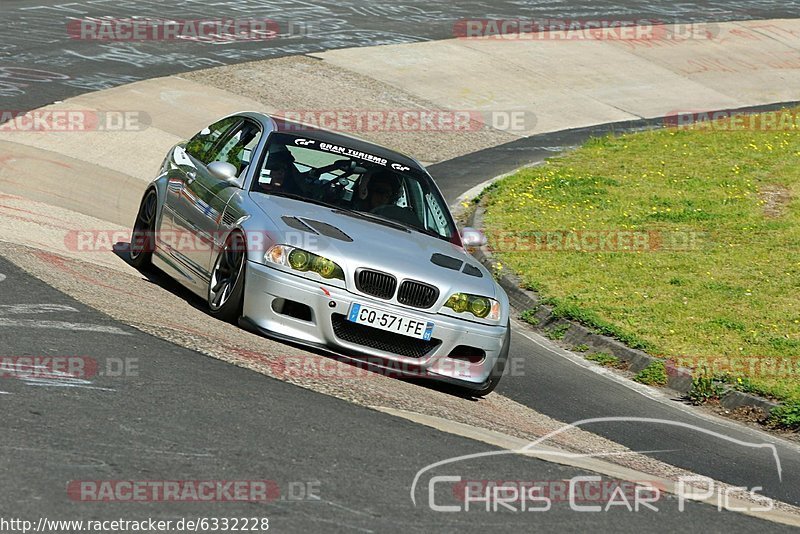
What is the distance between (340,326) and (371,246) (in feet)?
2.19

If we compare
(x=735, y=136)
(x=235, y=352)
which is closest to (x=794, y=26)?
(x=735, y=136)

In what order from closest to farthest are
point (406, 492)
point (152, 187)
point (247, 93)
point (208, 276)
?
point (406, 492), point (208, 276), point (152, 187), point (247, 93)

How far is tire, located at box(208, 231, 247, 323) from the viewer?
8797 mm

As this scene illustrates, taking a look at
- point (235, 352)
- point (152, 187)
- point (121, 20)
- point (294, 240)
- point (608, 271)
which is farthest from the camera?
point (121, 20)

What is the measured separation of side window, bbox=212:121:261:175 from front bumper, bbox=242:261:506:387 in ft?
5.36

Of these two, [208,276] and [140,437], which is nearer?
[140,437]

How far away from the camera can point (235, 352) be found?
26.4 ft

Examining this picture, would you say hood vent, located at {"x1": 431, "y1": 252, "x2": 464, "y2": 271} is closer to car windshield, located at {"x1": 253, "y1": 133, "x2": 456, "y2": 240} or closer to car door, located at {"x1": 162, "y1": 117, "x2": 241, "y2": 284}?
car windshield, located at {"x1": 253, "y1": 133, "x2": 456, "y2": 240}

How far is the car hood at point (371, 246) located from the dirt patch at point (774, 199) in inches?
317

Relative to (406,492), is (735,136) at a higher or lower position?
lower

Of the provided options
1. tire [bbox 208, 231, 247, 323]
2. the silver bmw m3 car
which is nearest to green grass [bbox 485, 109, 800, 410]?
Result: the silver bmw m3 car

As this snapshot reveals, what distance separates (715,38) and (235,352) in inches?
1027

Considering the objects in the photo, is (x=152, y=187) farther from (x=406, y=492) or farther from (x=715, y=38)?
(x=715, y=38)

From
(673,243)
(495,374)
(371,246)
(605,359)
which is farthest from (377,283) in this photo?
(673,243)
